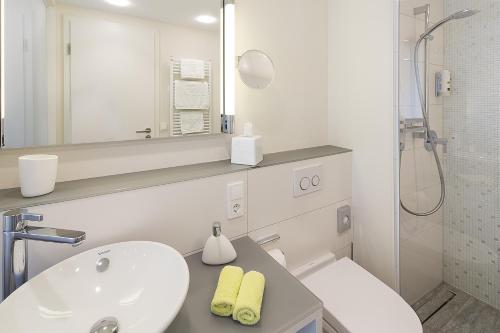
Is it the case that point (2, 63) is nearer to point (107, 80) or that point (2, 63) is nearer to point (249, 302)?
point (107, 80)

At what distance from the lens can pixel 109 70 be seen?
3.43ft

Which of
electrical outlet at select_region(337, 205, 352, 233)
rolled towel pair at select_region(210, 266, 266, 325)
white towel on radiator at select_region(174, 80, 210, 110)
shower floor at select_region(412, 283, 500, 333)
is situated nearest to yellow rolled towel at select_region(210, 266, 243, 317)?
rolled towel pair at select_region(210, 266, 266, 325)

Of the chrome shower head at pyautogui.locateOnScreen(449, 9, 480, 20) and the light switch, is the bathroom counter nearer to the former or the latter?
the light switch

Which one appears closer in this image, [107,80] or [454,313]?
[107,80]

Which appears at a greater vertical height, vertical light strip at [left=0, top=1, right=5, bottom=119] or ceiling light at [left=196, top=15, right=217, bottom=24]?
ceiling light at [left=196, top=15, right=217, bottom=24]

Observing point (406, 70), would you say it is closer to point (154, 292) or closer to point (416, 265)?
point (416, 265)

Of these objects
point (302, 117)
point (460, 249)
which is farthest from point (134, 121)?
point (460, 249)

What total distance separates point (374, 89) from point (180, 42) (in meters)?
1.07

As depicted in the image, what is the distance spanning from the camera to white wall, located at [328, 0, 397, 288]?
1528mm

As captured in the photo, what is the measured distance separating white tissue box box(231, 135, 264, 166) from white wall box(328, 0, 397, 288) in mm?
705

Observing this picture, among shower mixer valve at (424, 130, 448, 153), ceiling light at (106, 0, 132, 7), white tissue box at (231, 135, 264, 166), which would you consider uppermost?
ceiling light at (106, 0, 132, 7)

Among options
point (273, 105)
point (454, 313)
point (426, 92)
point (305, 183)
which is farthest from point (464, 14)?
point (454, 313)

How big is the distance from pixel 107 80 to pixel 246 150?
617 millimetres

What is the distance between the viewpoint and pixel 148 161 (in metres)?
1.21
